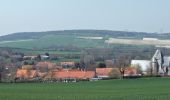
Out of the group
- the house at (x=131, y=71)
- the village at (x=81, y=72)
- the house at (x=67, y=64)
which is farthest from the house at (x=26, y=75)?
the house at (x=67, y=64)

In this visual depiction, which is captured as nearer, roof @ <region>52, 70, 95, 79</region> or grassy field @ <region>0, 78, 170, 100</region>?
grassy field @ <region>0, 78, 170, 100</region>

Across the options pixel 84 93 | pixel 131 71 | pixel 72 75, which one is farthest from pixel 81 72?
pixel 84 93

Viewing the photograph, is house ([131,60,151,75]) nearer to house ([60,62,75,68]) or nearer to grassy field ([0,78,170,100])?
house ([60,62,75,68])

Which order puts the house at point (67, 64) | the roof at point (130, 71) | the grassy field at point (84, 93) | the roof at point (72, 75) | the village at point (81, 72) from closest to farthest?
1. the grassy field at point (84, 93)
2. the village at point (81, 72)
3. the roof at point (72, 75)
4. the roof at point (130, 71)
5. the house at point (67, 64)

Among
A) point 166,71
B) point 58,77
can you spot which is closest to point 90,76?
point 58,77

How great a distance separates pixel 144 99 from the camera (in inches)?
1021

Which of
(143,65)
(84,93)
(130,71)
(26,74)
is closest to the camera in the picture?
(84,93)

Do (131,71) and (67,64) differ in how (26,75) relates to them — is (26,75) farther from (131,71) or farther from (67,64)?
(67,64)

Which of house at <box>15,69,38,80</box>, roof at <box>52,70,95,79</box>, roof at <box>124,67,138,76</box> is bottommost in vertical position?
roof at <box>124,67,138,76</box>

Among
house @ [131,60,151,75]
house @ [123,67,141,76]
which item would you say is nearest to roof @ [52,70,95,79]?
house @ [123,67,141,76]

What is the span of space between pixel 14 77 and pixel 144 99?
4447 centimetres

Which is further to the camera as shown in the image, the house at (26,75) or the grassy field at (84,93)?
the house at (26,75)

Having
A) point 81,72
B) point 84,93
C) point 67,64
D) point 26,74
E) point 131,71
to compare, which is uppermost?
point 84,93

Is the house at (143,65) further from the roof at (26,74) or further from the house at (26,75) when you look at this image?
the roof at (26,74)
